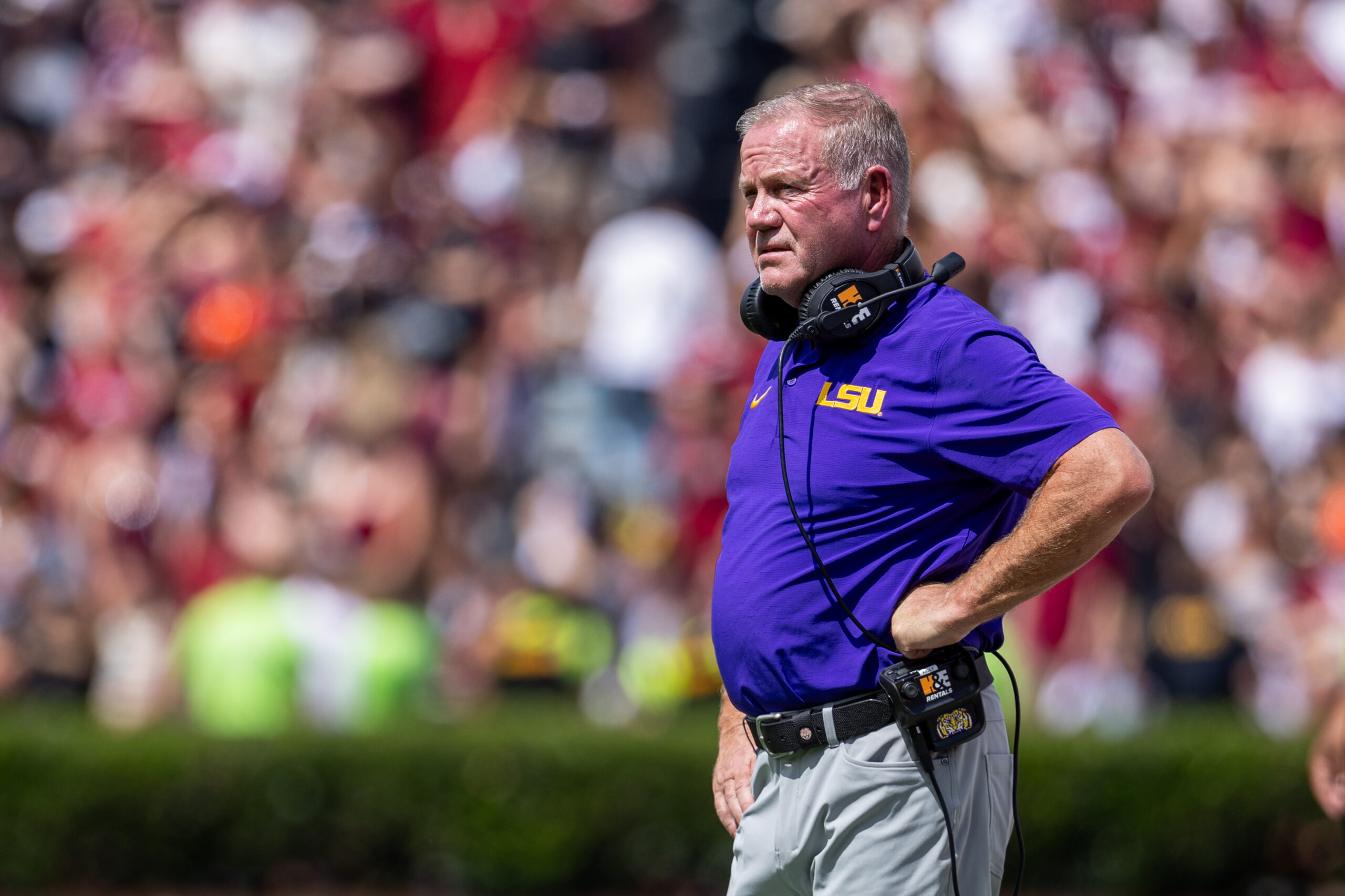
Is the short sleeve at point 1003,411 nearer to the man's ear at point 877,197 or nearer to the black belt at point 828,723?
the man's ear at point 877,197

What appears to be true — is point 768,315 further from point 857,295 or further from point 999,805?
point 999,805

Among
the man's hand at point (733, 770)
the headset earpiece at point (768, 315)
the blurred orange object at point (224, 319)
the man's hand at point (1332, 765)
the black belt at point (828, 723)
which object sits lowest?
the blurred orange object at point (224, 319)

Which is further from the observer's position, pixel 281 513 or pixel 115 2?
pixel 115 2

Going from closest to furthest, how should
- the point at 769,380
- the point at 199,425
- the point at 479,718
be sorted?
1. the point at 769,380
2. the point at 479,718
3. the point at 199,425

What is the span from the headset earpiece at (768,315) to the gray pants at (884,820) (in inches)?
34.6

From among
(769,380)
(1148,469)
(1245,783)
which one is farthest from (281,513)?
(1148,469)

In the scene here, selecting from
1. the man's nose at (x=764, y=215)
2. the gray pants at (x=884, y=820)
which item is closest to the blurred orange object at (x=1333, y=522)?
the gray pants at (x=884, y=820)

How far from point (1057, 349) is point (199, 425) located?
199 inches

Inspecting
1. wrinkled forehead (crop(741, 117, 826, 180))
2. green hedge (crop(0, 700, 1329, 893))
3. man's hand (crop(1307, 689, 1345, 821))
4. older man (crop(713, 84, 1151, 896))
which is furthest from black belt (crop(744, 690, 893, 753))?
green hedge (crop(0, 700, 1329, 893))

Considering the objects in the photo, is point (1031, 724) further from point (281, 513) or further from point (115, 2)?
point (115, 2)

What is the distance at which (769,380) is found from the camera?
12.1ft

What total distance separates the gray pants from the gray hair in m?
1.08

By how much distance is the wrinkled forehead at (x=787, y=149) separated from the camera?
3.38 metres

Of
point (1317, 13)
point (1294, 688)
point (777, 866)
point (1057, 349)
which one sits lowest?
point (1294, 688)
